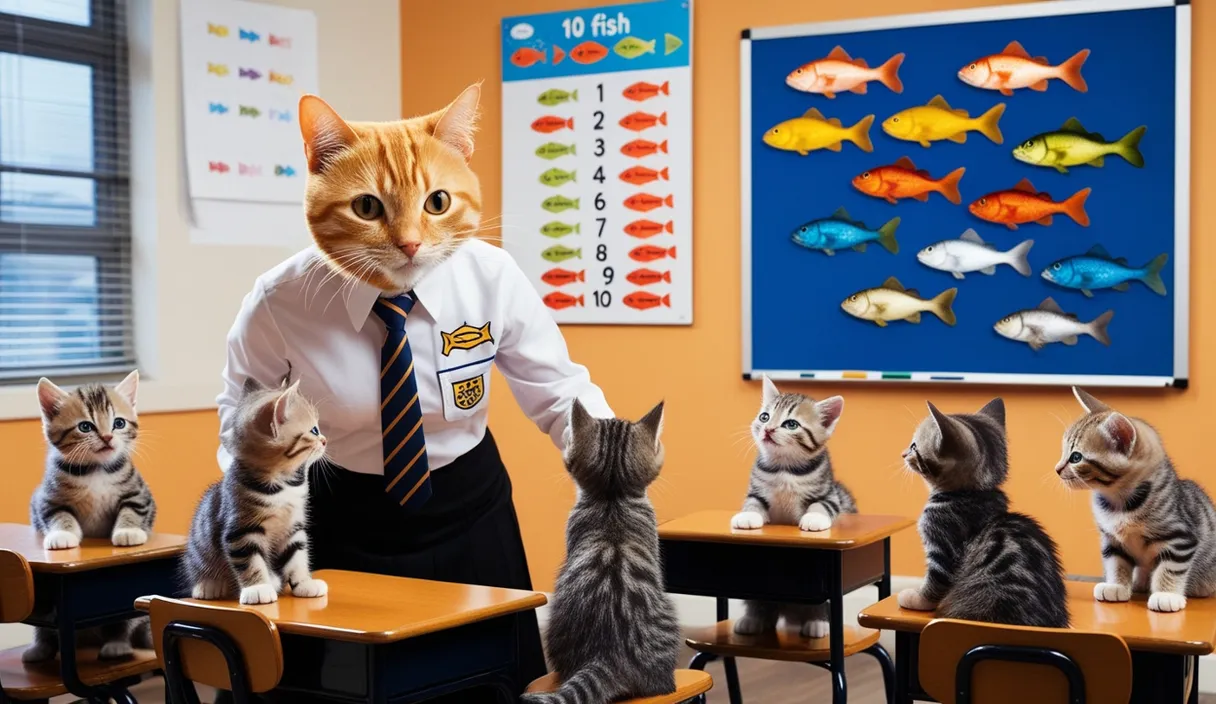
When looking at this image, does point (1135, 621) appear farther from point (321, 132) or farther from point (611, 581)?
point (321, 132)

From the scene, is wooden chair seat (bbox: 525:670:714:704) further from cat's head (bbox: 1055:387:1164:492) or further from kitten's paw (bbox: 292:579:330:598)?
cat's head (bbox: 1055:387:1164:492)

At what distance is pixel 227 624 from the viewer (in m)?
1.88

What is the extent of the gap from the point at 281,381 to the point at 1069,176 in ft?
10.1

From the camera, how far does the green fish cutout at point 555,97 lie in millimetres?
5090

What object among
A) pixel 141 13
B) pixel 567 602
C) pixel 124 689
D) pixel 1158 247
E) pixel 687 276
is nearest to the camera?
pixel 567 602

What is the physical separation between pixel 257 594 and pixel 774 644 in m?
1.67

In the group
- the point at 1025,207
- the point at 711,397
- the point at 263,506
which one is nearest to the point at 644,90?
the point at 711,397

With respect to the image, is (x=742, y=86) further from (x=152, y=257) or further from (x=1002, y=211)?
(x=152, y=257)

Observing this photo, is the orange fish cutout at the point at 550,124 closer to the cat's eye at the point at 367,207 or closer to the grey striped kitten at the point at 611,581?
the grey striped kitten at the point at 611,581

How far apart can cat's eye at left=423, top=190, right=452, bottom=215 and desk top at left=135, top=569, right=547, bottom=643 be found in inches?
23.3

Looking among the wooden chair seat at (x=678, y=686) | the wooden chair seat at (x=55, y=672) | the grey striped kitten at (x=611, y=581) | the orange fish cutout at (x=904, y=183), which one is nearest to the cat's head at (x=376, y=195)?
the grey striped kitten at (x=611, y=581)

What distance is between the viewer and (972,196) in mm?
4410

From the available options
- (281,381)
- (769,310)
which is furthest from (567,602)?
(769,310)

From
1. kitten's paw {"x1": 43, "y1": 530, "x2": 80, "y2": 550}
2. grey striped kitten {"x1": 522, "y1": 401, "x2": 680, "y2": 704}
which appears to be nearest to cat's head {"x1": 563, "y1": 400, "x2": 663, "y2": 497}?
grey striped kitten {"x1": 522, "y1": 401, "x2": 680, "y2": 704}
